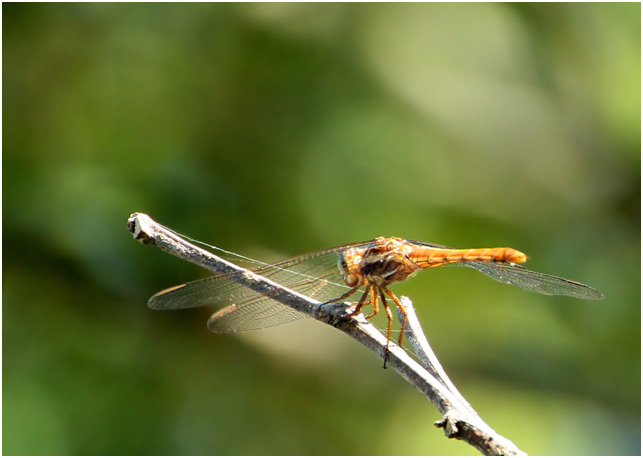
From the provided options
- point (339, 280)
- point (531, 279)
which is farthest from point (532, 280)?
point (339, 280)

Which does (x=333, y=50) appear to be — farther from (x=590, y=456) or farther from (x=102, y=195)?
(x=590, y=456)

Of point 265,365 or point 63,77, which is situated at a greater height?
point 63,77

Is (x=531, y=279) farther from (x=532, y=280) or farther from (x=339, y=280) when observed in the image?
(x=339, y=280)

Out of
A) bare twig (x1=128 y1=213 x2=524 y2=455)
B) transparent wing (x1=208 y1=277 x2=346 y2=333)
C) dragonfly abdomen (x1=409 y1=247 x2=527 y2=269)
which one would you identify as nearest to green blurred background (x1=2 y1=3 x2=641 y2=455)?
transparent wing (x1=208 y1=277 x2=346 y2=333)

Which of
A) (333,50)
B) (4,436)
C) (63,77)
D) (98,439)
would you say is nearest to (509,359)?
(333,50)

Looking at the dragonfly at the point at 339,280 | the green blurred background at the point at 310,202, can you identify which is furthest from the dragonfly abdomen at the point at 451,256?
the green blurred background at the point at 310,202

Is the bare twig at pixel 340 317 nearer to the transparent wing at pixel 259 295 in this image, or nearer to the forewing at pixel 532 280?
the transparent wing at pixel 259 295
